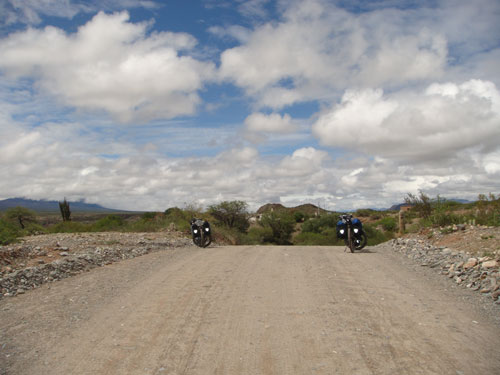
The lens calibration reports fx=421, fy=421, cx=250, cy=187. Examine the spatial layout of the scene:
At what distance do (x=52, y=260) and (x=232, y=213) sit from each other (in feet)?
105

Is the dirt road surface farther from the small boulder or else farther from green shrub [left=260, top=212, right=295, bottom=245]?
green shrub [left=260, top=212, right=295, bottom=245]

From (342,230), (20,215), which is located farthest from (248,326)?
(20,215)

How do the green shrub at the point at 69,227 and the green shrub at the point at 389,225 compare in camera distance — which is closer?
the green shrub at the point at 69,227

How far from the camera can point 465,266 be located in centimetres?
1009

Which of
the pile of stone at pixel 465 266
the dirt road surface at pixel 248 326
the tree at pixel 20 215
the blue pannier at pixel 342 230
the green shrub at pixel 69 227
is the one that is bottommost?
the dirt road surface at pixel 248 326

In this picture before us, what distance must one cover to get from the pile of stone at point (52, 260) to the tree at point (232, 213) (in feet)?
84.4

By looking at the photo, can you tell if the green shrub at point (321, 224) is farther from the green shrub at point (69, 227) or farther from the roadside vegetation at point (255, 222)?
the green shrub at point (69, 227)

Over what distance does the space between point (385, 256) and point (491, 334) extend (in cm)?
819

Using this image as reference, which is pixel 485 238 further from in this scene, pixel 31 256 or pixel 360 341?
pixel 31 256

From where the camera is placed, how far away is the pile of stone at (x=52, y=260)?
31.3 feet

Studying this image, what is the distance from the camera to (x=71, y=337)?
6137mm

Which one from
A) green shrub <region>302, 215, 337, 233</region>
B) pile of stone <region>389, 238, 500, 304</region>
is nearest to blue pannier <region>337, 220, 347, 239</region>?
pile of stone <region>389, 238, 500, 304</region>

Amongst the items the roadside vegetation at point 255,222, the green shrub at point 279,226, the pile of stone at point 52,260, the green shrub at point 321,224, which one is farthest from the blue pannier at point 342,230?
the green shrub at point 279,226

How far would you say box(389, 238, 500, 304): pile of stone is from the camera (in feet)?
28.0
